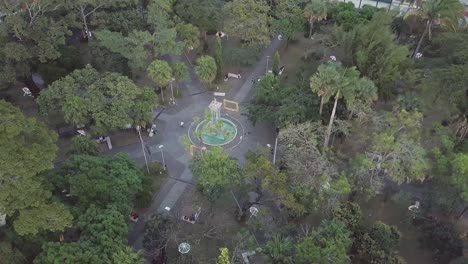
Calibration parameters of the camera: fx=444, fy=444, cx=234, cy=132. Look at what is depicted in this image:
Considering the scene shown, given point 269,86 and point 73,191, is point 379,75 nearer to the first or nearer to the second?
point 269,86

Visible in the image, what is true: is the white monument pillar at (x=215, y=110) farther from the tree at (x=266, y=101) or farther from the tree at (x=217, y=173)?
the tree at (x=217, y=173)

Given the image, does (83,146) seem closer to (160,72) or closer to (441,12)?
(160,72)

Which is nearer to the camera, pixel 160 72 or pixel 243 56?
pixel 160 72

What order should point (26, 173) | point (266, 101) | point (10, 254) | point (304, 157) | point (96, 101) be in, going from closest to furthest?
point (26, 173), point (10, 254), point (304, 157), point (96, 101), point (266, 101)

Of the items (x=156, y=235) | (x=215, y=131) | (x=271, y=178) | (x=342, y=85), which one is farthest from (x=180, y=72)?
(x=156, y=235)

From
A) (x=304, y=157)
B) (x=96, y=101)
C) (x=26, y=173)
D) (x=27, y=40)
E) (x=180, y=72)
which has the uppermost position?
(x=26, y=173)

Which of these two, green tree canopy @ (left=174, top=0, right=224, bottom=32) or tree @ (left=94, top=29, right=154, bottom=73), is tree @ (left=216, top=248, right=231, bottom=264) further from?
green tree canopy @ (left=174, top=0, right=224, bottom=32)
